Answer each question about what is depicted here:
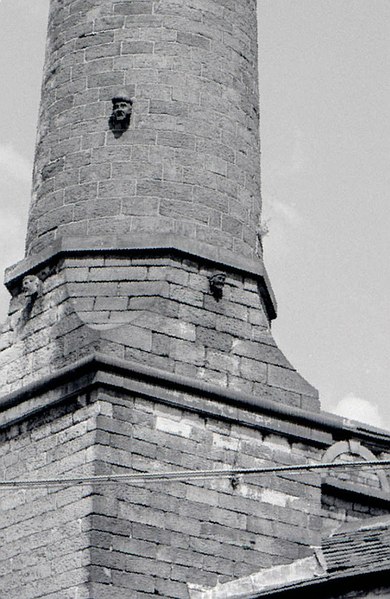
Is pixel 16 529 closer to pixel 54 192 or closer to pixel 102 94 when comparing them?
pixel 54 192

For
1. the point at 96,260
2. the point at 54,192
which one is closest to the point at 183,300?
the point at 96,260

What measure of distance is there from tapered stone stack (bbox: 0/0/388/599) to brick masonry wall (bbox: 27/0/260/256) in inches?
0.6

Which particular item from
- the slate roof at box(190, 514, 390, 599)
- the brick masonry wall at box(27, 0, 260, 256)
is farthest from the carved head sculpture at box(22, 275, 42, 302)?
the slate roof at box(190, 514, 390, 599)

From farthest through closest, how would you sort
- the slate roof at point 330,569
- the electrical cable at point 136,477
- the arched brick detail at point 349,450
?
1. the arched brick detail at point 349,450
2. the electrical cable at point 136,477
3. the slate roof at point 330,569

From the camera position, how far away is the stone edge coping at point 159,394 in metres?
11.2

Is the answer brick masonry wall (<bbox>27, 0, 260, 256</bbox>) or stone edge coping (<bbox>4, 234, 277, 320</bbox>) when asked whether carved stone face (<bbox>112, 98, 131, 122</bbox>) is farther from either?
stone edge coping (<bbox>4, 234, 277, 320</bbox>)

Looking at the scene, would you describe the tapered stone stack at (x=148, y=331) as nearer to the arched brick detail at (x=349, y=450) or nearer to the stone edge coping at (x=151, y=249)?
the stone edge coping at (x=151, y=249)

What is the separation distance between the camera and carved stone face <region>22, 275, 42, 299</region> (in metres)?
12.2

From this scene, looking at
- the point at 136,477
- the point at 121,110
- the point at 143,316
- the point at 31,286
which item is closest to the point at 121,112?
the point at 121,110

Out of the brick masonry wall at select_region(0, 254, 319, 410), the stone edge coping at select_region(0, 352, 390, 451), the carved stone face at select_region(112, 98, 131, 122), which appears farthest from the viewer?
the carved stone face at select_region(112, 98, 131, 122)

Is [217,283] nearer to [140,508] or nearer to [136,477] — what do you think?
[136,477]

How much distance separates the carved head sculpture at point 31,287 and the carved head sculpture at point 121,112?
63.3 inches

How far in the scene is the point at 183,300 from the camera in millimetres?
11906

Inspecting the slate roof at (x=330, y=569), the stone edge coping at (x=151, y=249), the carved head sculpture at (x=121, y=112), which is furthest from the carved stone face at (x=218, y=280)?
the slate roof at (x=330, y=569)
